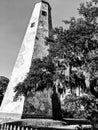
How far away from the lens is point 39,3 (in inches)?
857

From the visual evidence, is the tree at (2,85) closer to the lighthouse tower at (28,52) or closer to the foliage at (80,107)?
the lighthouse tower at (28,52)

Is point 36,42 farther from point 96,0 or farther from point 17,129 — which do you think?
point 17,129

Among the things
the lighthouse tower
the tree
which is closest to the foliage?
the lighthouse tower

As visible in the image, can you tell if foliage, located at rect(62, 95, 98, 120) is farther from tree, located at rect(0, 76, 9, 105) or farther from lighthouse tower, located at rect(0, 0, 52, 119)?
tree, located at rect(0, 76, 9, 105)

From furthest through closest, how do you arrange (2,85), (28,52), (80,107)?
(2,85), (28,52), (80,107)

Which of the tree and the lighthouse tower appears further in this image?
the tree

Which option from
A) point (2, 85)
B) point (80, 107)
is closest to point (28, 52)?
point (80, 107)

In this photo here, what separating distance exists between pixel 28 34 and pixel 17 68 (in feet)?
17.0

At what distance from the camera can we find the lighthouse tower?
Result: 1424 cm

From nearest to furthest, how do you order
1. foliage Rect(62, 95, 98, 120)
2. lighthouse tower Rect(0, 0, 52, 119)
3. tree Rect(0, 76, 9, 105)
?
foliage Rect(62, 95, 98, 120), lighthouse tower Rect(0, 0, 52, 119), tree Rect(0, 76, 9, 105)

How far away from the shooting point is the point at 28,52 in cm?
1719

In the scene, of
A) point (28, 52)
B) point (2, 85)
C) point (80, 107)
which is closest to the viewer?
point (80, 107)

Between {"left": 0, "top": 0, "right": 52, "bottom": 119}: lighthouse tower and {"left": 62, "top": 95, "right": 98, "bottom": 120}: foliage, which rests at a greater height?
{"left": 0, "top": 0, "right": 52, "bottom": 119}: lighthouse tower

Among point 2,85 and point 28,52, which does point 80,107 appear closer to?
point 28,52
